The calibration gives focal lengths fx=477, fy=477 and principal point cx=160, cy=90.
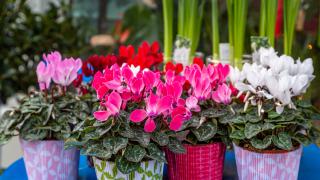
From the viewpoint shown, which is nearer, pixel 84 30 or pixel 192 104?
pixel 192 104

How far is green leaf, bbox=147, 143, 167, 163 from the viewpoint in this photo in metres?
0.99

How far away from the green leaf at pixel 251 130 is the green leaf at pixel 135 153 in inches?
9.5

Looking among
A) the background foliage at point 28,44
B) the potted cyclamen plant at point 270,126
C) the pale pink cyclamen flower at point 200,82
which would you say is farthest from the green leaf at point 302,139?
the background foliage at point 28,44

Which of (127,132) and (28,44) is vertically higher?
(28,44)

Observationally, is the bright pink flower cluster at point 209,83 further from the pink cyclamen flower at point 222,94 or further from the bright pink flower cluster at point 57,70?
the bright pink flower cluster at point 57,70

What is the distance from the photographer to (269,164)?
3.53 feet

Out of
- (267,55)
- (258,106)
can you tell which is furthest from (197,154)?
(267,55)

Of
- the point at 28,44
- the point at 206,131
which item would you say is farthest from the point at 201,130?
the point at 28,44

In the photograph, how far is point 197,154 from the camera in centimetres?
111

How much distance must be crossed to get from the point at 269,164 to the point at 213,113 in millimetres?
174

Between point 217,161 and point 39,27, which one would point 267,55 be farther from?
point 39,27

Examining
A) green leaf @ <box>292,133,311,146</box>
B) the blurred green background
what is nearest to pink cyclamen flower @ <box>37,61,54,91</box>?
green leaf @ <box>292,133,311,146</box>

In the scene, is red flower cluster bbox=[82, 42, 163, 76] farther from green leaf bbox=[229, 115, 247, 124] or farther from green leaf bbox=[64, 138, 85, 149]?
green leaf bbox=[229, 115, 247, 124]

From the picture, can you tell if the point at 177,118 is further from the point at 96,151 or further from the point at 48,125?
the point at 48,125
